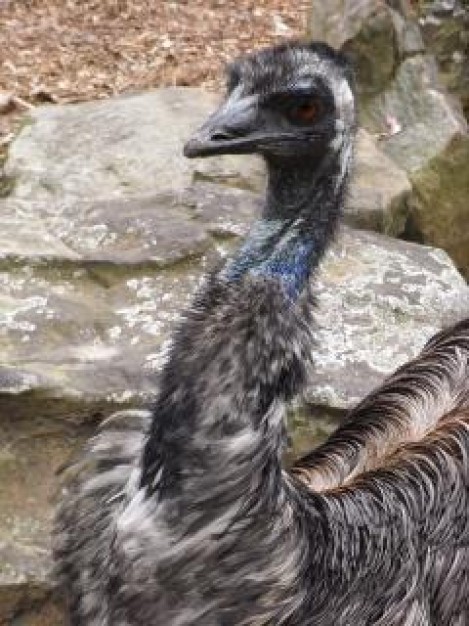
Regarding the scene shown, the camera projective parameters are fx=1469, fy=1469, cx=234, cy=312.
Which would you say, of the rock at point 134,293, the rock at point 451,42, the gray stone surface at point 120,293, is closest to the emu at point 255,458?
the gray stone surface at point 120,293

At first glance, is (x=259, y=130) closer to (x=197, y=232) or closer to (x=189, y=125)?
(x=197, y=232)

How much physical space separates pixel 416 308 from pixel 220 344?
1.75m

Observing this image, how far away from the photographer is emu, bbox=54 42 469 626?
2.35m

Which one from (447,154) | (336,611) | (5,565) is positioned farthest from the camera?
(447,154)

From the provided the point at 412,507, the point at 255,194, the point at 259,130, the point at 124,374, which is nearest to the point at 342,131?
the point at 259,130

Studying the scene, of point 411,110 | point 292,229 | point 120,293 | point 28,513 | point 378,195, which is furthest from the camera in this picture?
point 411,110

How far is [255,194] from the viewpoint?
14.9 ft

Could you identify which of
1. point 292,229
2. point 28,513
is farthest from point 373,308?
point 292,229

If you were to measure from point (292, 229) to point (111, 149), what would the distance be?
2.61m

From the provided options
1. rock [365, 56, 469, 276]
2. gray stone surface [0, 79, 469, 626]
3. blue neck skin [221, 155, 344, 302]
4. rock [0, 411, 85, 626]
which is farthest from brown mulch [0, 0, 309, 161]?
blue neck skin [221, 155, 344, 302]

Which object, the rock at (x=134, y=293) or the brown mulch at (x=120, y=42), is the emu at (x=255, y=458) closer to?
the rock at (x=134, y=293)

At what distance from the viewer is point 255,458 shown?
236 centimetres

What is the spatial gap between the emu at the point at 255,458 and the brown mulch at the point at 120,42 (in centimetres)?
381

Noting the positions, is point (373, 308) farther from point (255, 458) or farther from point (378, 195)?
point (255, 458)
